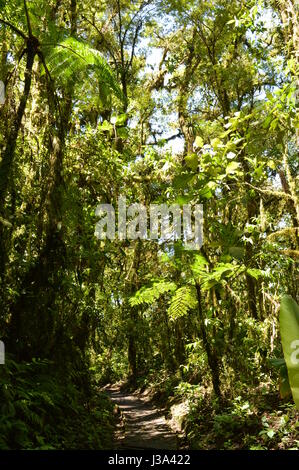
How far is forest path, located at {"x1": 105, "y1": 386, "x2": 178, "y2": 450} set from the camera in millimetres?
6444

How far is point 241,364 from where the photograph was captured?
23.9 ft

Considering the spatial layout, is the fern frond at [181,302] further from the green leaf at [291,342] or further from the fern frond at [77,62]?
the green leaf at [291,342]

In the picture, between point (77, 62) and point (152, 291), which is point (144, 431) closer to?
point (152, 291)

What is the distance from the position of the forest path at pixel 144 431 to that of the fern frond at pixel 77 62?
5.36 metres

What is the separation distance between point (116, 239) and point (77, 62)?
10.6 ft

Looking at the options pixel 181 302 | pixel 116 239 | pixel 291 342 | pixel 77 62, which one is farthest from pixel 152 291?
pixel 291 342

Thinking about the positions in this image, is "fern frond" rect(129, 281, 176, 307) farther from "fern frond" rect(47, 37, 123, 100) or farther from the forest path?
"fern frond" rect(47, 37, 123, 100)

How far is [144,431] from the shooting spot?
770 centimetres

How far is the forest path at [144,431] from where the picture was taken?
21.1 feet

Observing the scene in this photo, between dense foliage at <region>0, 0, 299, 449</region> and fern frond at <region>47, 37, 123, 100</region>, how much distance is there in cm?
2

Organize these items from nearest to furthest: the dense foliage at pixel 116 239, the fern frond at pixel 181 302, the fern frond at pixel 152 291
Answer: the dense foliage at pixel 116 239 < the fern frond at pixel 181 302 < the fern frond at pixel 152 291

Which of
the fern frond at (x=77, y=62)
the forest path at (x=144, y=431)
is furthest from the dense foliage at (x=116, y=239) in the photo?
the forest path at (x=144, y=431)

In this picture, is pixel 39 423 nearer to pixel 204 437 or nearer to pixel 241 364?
pixel 204 437

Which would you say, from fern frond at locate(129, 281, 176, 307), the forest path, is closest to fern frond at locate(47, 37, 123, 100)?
fern frond at locate(129, 281, 176, 307)
